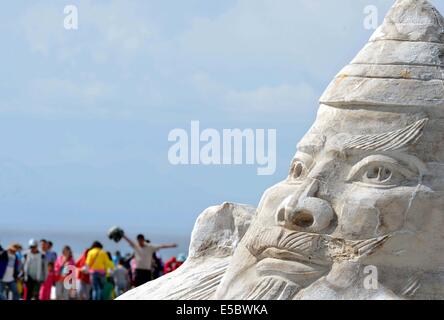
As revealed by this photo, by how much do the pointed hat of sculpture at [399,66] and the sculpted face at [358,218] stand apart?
0.15 meters

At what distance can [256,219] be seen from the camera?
40.3ft

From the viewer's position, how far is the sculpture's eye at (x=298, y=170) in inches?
479

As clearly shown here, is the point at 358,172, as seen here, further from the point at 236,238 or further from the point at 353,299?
the point at 236,238

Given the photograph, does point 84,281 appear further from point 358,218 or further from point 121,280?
point 358,218

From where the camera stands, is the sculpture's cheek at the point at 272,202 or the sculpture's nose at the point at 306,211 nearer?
the sculpture's nose at the point at 306,211

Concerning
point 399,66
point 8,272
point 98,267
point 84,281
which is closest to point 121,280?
point 84,281

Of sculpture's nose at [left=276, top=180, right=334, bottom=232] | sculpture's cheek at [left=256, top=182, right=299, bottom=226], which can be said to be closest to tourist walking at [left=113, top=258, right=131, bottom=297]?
sculpture's cheek at [left=256, top=182, right=299, bottom=226]

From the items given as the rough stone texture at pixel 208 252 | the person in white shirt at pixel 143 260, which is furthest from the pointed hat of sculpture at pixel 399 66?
the person in white shirt at pixel 143 260

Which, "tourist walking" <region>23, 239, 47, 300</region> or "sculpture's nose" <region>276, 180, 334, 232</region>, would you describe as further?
"tourist walking" <region>23, 239, 47, 300</region>

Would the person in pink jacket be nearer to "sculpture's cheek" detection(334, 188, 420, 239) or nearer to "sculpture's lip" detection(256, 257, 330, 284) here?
"sculpture's lip" detection(256, 257, 330, 284)

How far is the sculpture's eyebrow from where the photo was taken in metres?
11.8

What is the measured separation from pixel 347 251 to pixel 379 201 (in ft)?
1.47

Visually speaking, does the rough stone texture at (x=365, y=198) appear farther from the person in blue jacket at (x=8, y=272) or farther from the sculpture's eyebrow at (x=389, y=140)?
the person in blue jacket at (x=8, y=272)

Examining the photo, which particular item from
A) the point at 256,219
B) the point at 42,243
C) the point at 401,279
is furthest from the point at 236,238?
the point at 42,243
